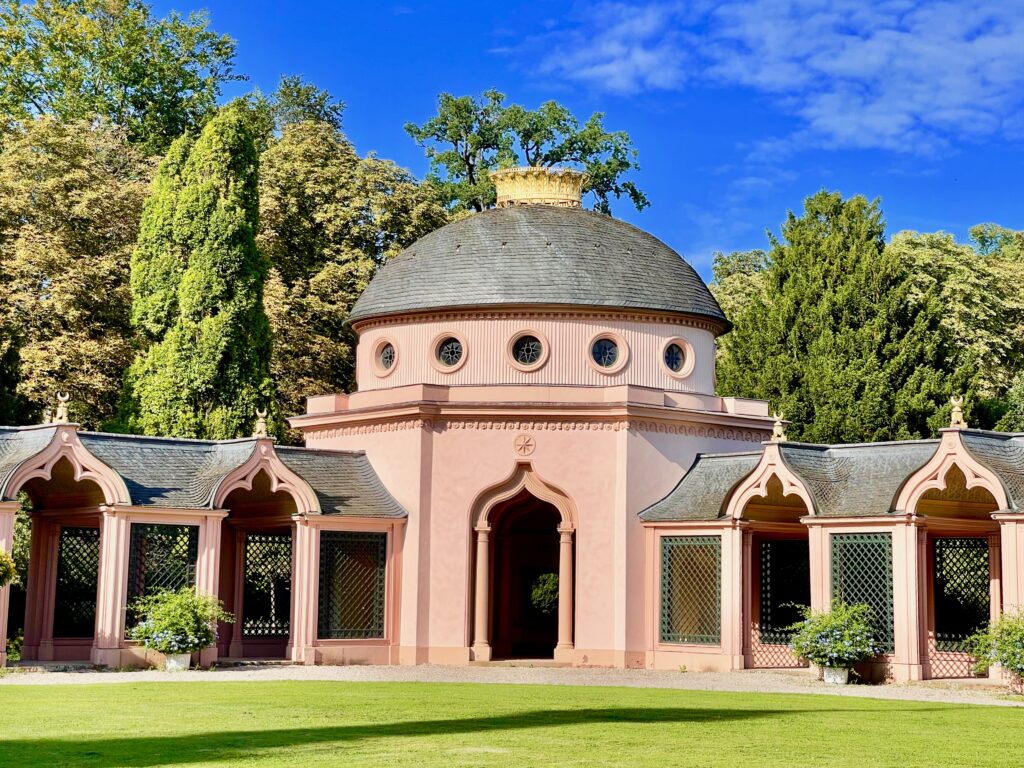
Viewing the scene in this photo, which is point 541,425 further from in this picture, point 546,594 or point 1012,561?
Result: point 1012,561

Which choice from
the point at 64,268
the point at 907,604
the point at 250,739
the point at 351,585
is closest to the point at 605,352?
the point at 351,585

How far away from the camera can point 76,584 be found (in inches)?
1286

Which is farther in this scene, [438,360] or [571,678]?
[438,360]

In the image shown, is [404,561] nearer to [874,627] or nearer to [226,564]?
[226,564]

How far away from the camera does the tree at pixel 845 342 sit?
152 feet

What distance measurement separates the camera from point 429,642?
32.4 m

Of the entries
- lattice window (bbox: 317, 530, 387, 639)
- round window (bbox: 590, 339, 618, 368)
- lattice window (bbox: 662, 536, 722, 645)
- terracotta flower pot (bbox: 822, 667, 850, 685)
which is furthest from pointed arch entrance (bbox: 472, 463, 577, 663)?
terracotta flower pot (bbox: 822, 667, 850, 685)

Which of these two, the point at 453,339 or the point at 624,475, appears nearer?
the point at 624,475

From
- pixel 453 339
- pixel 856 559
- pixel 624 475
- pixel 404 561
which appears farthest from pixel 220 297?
pixel 856 559

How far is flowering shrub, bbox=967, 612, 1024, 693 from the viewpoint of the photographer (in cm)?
2511

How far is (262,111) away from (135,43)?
5.53 metres

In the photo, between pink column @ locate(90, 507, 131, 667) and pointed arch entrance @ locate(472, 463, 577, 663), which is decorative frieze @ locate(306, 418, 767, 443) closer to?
pointed arch entrance @ locate(472, 463, 577, 663)

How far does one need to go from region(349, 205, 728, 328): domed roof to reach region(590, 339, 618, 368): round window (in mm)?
937

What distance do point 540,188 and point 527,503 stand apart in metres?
8.01
